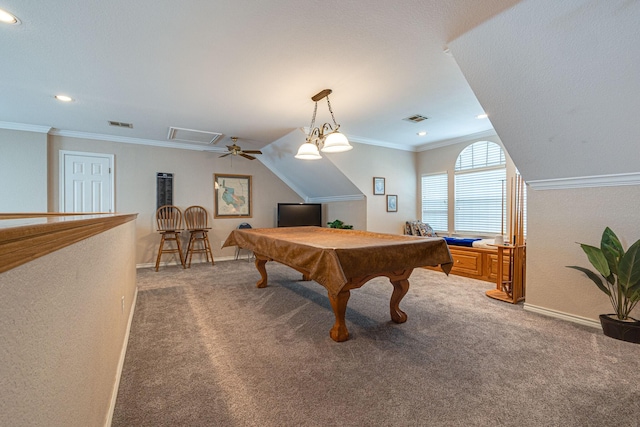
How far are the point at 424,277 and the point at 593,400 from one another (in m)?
2.82

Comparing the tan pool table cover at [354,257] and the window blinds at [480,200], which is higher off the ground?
the window blinds at [480,200]

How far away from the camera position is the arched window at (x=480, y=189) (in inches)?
189

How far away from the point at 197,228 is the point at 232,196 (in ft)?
3.20

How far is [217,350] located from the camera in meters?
2.13

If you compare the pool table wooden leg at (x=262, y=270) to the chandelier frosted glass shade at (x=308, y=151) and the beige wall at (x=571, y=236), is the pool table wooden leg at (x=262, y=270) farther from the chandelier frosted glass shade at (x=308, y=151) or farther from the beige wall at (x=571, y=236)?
the beige wall at (x=571, y=236)

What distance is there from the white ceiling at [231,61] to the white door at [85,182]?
0.64 meters

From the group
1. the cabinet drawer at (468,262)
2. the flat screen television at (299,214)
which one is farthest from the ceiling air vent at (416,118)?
the flat screen television at (299,214)

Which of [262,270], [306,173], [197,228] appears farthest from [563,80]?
[197,228]

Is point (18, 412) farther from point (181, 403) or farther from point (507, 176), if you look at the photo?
point (507, 176)

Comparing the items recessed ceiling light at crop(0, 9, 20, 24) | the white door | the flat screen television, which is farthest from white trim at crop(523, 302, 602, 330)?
the white door

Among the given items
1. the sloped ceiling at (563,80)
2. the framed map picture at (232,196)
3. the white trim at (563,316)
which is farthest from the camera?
the framed map picture at (232,196)

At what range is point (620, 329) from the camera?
224cm

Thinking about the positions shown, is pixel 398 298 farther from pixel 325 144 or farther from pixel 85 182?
pixel 85 182

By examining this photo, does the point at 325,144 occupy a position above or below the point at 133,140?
→ below
